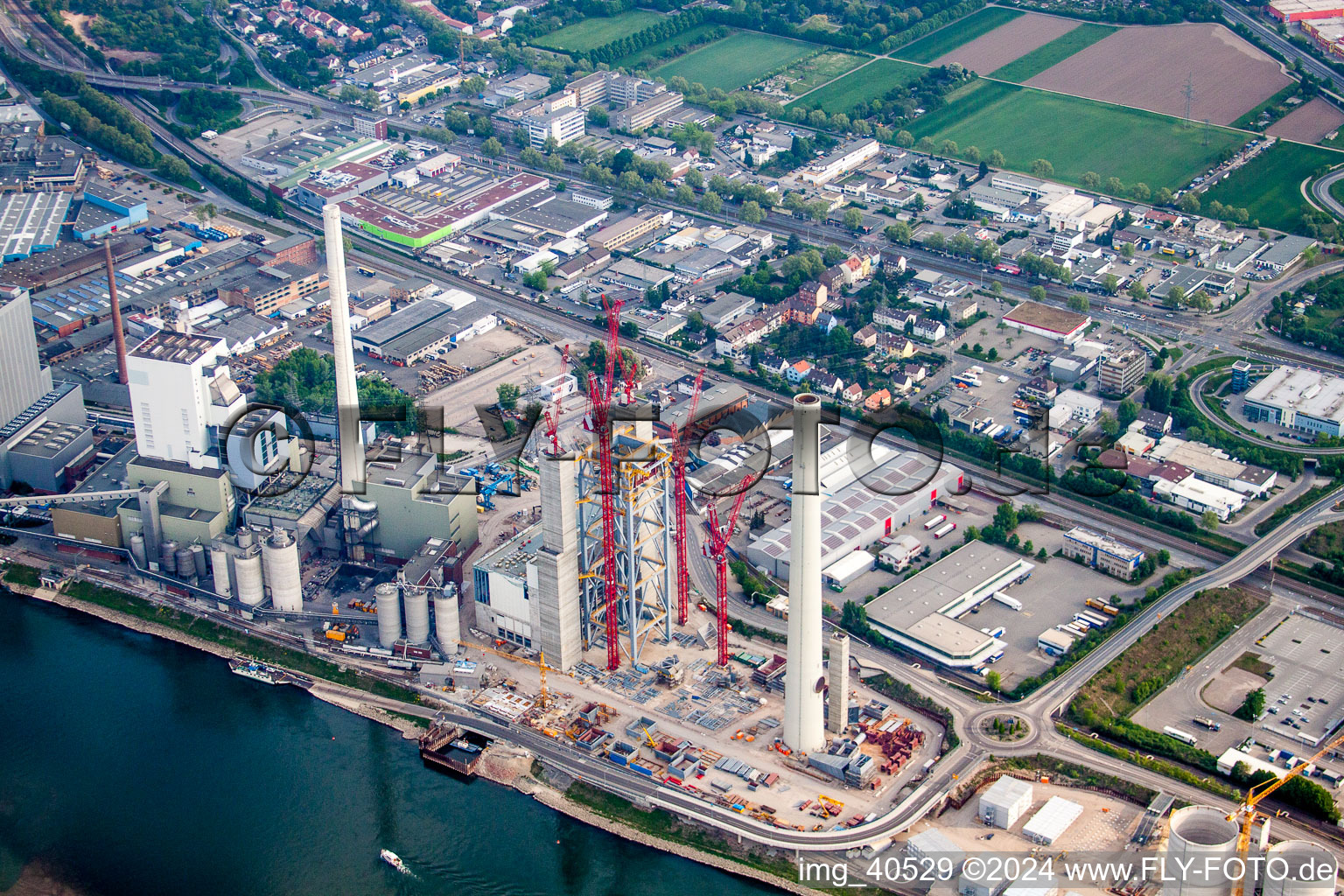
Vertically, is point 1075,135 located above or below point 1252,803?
above

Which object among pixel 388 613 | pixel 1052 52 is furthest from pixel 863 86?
pixel 388 613

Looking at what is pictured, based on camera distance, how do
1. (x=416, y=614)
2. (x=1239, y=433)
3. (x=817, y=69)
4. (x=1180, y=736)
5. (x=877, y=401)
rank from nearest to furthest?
(x=1180, y=736), (x=416, y=614), (x=1239, y=433), (x=877, y=401), (x=817, y=69)

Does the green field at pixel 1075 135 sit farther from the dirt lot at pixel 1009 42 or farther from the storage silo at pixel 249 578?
the storage silo at pixel 249 578

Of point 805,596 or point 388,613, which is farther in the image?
point 388,613

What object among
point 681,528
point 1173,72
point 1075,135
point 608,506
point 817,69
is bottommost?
point 681,528

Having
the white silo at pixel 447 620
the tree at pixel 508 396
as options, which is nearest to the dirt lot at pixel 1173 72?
the tree at pixel 508 396

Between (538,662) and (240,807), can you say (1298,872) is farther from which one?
(240,807)

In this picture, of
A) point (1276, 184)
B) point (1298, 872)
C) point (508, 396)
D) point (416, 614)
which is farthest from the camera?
point (1276, 184)
